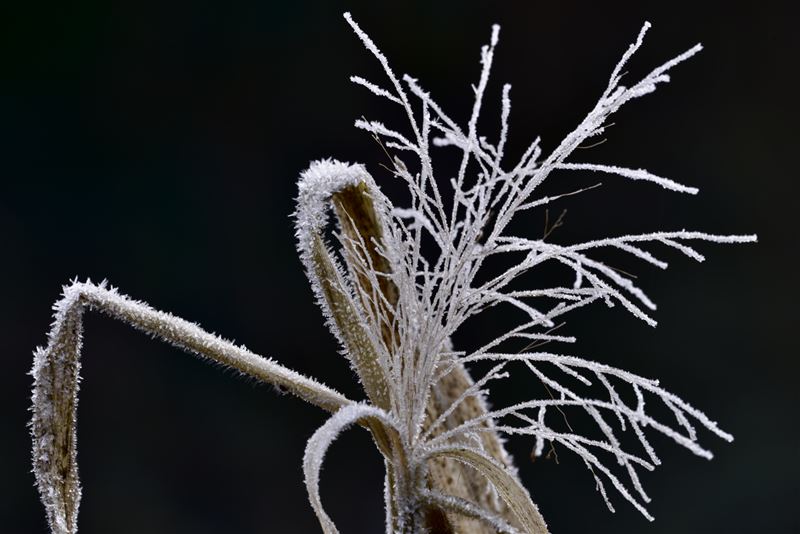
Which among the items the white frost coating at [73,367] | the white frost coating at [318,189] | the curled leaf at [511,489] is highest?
the white frost coating at [318,189]

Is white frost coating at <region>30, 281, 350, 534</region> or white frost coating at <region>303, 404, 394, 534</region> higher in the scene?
white frost coating at <region>30, 281, 350, 534</region>

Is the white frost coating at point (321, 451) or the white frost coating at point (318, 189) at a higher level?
the white frost coating at point (318, 189)

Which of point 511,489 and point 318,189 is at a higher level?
point 318,189

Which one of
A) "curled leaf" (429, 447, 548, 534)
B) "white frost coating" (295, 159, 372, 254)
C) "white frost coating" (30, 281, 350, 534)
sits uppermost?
"white frost coating" (295, 159, 372, 254)

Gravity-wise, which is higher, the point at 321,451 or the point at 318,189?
the point at 318,189

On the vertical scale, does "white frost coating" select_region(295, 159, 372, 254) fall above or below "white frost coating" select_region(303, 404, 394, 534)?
above

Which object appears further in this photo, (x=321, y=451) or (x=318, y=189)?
(x=318, y=189)

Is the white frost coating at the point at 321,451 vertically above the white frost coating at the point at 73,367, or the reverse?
the white frost coating at the point at 73,367

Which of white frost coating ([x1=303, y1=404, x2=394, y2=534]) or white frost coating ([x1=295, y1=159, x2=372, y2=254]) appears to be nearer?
white frost coating ([x1=303, y1=404, x2=394, y2=534])

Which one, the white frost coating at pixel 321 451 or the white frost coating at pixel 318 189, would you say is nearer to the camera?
the white frost coating at pixel 321 451

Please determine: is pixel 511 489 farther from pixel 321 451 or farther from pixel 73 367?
pixel 73 367
